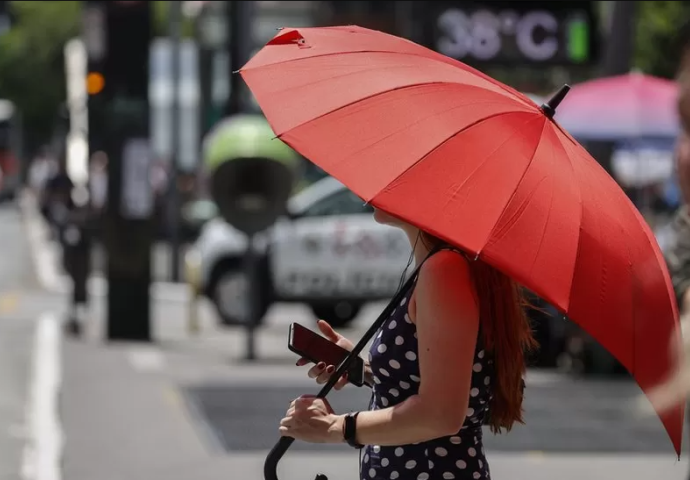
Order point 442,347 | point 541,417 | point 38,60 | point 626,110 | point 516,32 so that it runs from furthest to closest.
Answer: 1. point 38,60
2. point 516,32
3. point 626,110
4. point 541,417
5. point 442,347

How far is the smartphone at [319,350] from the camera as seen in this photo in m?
3.50

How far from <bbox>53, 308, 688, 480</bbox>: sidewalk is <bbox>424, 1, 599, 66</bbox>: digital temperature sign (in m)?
3.55

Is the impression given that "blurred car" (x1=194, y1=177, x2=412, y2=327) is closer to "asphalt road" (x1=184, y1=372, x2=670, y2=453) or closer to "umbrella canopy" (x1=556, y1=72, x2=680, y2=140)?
"asphalt road" (x1=184, y1=372, x2=670, y2=453)

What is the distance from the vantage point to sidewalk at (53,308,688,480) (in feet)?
27.5

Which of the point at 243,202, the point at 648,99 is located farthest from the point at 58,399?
the point at 648,99

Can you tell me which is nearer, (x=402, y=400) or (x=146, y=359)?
(x=402, y=400)

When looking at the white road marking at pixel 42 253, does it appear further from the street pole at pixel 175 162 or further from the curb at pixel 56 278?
the street pole at pixel 175 162

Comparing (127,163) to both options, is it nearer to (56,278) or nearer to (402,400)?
(56,278)

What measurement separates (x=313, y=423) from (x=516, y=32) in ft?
39.4

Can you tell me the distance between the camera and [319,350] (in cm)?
353

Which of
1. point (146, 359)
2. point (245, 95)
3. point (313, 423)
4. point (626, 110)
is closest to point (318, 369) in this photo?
point (313, 423)

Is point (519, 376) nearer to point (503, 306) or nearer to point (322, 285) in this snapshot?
point (503, 306)

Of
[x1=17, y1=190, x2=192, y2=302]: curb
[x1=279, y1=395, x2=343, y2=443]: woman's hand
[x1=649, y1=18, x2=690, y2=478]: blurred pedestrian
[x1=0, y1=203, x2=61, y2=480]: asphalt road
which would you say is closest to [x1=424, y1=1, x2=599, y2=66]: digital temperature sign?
[x1=17, y1=190, x2=192, y2=302]: curb

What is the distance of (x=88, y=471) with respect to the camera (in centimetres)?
832
